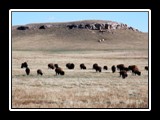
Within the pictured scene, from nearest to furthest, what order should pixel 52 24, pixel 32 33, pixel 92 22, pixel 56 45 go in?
1. pixel 56 45
2. pixel 32 33
3. pixel 52 24
4. pixel 92 22

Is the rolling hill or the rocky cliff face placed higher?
the rocky cliff face

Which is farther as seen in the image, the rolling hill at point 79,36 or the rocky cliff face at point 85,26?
the rocky cliff face at point 85,26

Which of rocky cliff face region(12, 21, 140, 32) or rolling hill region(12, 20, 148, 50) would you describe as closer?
rolling hill region(12, 20, 148, 50)

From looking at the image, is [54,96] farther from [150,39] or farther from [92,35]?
[92,35]

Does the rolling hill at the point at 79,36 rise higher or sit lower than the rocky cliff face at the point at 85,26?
lower

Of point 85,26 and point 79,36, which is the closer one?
point 79,36

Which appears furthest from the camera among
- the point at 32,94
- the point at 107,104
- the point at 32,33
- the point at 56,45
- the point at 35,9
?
the point at 32,33

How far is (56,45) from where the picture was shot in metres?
127

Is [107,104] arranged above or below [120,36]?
below

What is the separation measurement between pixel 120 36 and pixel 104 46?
2579cm

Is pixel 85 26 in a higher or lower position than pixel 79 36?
higher

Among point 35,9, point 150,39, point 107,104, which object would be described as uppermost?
point 35,9

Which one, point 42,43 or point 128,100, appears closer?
point 128,100

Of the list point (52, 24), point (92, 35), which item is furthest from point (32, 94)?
point (52, 24)
